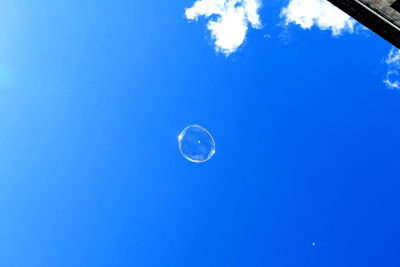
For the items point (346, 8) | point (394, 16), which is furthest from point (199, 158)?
point (394, 16)

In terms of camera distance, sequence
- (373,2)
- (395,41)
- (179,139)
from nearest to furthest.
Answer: (373,2) < (395,41) < (179,139)

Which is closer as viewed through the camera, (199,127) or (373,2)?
(373,2)

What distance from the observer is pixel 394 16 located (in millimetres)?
10594

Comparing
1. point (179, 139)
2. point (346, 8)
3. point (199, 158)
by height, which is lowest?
→ point (199, 158)

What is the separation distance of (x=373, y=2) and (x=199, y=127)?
10725 mm

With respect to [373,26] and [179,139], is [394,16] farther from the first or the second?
[179,139]

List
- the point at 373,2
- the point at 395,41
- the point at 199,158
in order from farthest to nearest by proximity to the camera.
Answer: the point at 199,158, the point at 395,41, the point at 373,2

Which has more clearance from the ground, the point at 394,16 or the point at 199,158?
the point at 394,16

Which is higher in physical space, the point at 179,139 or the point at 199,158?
the point at 179,139

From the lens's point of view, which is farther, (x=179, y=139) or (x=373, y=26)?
(x=179, y=139)

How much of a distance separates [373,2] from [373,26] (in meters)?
1.03

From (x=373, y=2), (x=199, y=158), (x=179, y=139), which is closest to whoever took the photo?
(x=373, y=2)

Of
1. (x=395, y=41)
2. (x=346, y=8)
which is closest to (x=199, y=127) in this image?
(x=346, y=8)

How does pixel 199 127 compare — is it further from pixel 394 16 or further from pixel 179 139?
pixel 394 16
